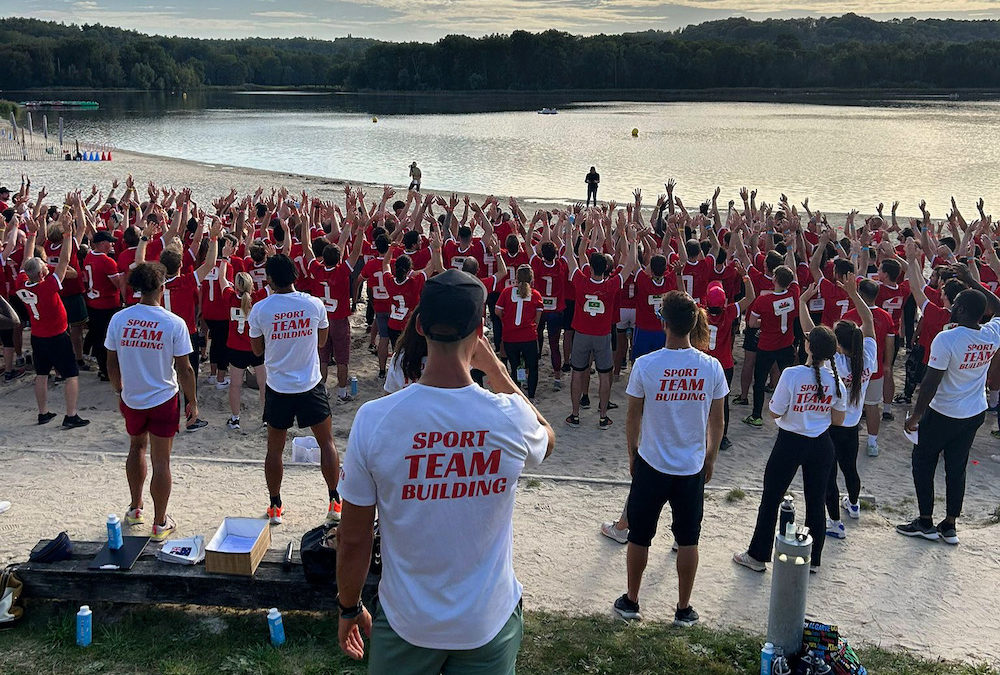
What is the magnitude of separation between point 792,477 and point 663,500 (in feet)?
4.46

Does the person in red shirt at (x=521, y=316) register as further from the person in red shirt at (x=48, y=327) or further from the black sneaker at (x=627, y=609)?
the person in red shirt at (x=48, y=327)

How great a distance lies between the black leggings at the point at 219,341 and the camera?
1017 cm

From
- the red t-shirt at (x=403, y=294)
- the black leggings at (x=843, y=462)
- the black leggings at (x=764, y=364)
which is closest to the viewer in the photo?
the black leggings at (x=843, y=462)

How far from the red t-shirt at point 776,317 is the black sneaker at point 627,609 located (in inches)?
183

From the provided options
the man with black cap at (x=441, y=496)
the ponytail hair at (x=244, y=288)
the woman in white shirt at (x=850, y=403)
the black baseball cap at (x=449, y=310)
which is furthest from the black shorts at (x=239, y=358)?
the black baseball cap at (x=449, y=310)

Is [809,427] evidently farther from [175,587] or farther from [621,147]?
[621,147]

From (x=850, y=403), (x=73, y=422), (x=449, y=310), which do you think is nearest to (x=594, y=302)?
(x=850, y=403)

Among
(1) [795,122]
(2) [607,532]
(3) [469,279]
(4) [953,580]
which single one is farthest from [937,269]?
(1) [795,122]

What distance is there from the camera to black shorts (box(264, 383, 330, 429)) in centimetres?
Answer: 665

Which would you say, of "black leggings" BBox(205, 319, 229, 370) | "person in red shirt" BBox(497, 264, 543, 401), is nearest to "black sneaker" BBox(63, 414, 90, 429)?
"black leggings" BBox(205, 319, 229, 370)

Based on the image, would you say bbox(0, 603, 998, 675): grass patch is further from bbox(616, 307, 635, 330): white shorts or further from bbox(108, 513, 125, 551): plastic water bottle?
bbox(616, 307, 635, 330): white shorts

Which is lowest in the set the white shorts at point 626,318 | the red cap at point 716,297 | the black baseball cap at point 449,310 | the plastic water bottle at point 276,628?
the plastic water bottle at point 276,628

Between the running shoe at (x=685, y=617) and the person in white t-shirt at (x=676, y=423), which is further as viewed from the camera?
the running shoe at (x=685, y=617)

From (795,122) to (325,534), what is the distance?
86.1 meters
